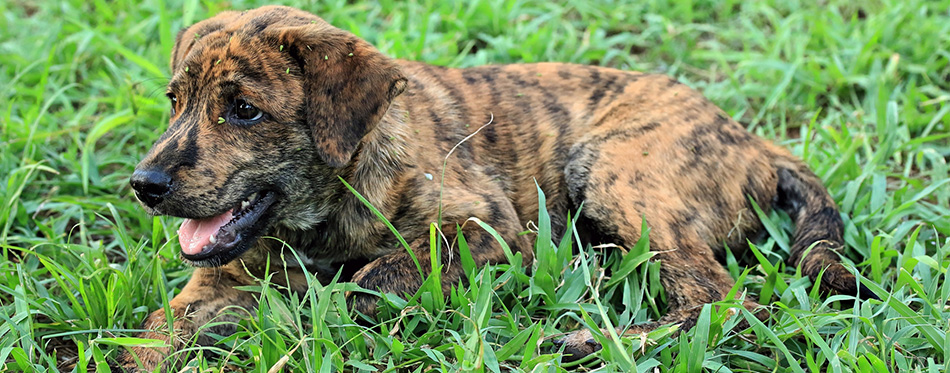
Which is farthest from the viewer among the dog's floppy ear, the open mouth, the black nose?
the open mouth

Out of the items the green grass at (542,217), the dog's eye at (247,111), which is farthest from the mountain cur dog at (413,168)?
the green grass at (542,217)

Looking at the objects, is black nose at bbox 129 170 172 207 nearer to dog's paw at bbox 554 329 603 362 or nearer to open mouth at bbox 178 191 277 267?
open mouth at bbox 178 191 277 267

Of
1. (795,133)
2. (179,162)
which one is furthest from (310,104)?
(795,133)

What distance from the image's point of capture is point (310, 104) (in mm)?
3523

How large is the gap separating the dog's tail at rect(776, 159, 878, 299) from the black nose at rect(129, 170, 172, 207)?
115 inches

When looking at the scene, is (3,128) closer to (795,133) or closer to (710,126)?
(710,126)

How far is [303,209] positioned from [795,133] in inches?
144

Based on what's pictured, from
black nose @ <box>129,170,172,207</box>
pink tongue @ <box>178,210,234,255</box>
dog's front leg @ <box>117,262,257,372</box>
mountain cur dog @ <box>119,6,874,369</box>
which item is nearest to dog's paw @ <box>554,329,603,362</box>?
mountain cur dog @ <box>119,6,874,369</box>

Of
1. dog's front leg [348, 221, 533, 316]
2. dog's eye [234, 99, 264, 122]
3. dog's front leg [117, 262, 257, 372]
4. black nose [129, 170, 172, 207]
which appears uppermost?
dog's eye [234, 99, 264, 122]

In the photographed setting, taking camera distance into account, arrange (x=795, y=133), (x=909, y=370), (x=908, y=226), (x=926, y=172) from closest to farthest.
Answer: (x=909, y=370), (x=908, y=226), (x=926, y=172), (x=795, y=133)

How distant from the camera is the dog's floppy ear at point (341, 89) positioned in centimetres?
348

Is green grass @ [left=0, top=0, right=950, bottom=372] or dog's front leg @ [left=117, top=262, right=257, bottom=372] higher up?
green grass @ [left=0, top=0, right=950, bottom=372]

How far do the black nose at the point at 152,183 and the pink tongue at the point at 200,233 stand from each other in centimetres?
29

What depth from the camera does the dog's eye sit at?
3.53 m
